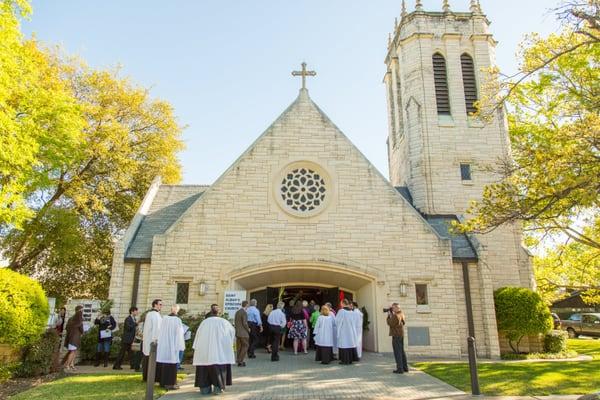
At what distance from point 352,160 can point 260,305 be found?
7.24 meters

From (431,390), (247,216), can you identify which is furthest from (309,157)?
(431,390)

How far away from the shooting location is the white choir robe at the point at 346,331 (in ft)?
43.2

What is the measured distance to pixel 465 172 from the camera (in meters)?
22.3

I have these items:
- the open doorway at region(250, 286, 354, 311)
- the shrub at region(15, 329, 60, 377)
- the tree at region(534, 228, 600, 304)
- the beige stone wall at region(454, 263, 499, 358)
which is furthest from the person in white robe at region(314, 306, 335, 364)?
the tree at region(534, 228, 600, 304)

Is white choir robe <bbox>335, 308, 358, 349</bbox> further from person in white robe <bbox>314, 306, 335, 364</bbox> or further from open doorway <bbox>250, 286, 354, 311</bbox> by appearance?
open doorway <bbox>250, 286, 354, 311</bbox>

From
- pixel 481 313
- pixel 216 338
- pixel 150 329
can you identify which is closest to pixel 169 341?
pixel 150 329

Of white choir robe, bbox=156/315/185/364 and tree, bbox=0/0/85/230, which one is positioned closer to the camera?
white choir robe, bbox=156/315/185/364

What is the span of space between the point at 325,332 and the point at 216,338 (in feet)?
15.5

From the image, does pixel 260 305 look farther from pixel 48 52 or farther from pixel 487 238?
pixel 48 52

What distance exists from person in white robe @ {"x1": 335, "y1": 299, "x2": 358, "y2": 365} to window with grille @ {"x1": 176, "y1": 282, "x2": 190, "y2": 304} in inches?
226

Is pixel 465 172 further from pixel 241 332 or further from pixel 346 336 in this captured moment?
pixel 241 332

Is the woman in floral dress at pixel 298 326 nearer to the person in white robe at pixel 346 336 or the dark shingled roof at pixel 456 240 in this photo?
the person in white robe at pixel 346 336

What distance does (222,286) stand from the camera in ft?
52.1

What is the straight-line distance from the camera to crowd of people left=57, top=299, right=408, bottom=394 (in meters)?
9.52
